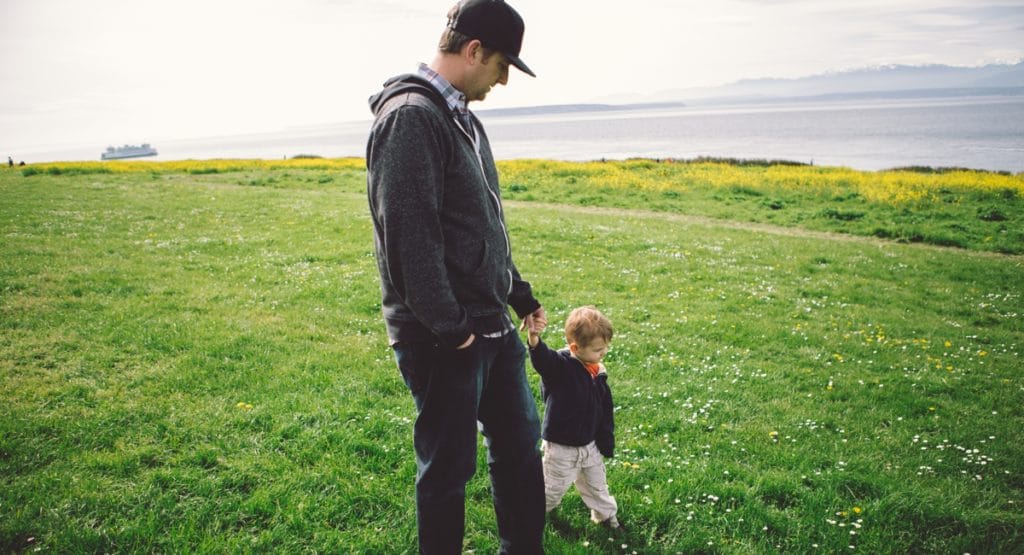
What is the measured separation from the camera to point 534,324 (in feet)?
12.4

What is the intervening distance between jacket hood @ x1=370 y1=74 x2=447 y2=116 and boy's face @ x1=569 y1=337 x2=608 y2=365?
2228 mm

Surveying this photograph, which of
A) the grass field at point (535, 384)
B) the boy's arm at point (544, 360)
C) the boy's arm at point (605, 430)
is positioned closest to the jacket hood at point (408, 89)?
the boy's arm at point (544, 360)

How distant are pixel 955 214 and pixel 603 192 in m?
16.2

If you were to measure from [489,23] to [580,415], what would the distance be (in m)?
2.90

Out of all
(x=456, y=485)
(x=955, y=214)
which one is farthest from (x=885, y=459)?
(x=955, y=214)

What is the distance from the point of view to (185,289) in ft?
34.6

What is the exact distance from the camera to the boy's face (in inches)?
166

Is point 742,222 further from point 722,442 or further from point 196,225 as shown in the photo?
point 196,225

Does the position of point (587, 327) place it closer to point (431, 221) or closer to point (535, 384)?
point (431, 221)

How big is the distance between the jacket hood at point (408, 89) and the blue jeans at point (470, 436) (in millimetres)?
1344

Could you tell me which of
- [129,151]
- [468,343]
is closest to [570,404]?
[468,343]

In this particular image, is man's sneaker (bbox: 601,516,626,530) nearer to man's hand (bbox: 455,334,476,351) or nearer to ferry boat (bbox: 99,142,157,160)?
man's hand (bbox: 455,334,476,351)

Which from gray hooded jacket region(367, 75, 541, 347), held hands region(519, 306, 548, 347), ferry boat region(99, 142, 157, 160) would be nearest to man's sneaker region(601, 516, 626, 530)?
held hands region(519, 306, 548, 347)

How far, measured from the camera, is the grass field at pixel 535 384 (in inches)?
173
